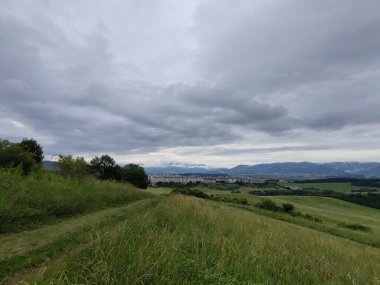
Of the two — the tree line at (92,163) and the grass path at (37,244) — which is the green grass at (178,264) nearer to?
the grass path at (37,244)

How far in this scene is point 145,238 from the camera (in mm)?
5914

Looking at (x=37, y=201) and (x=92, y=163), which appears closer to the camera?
(x=37, y=201)

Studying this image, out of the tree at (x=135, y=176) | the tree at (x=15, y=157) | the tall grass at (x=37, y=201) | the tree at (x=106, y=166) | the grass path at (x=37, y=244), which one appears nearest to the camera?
the grass path at (x=37, y=244)

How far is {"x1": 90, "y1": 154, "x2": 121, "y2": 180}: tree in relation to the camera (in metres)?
74.1

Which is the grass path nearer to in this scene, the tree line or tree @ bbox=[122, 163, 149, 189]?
Answer: the tree line

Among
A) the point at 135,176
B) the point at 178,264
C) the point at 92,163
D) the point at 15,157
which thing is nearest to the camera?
the point at 178,264

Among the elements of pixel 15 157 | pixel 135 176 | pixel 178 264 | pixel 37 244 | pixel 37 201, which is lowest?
pixel 37 244

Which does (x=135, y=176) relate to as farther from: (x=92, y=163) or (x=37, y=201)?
(x=37, y=201)

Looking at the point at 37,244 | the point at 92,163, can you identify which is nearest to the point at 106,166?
the point at 92,163

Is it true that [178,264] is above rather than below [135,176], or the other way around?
below

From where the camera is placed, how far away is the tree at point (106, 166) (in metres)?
74.1

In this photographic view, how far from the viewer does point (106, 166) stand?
75.2 meters

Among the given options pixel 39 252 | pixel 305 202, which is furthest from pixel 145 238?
pixel 305 202

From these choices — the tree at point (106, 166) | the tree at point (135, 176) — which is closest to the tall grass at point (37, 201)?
the tree at point (106, 166)
